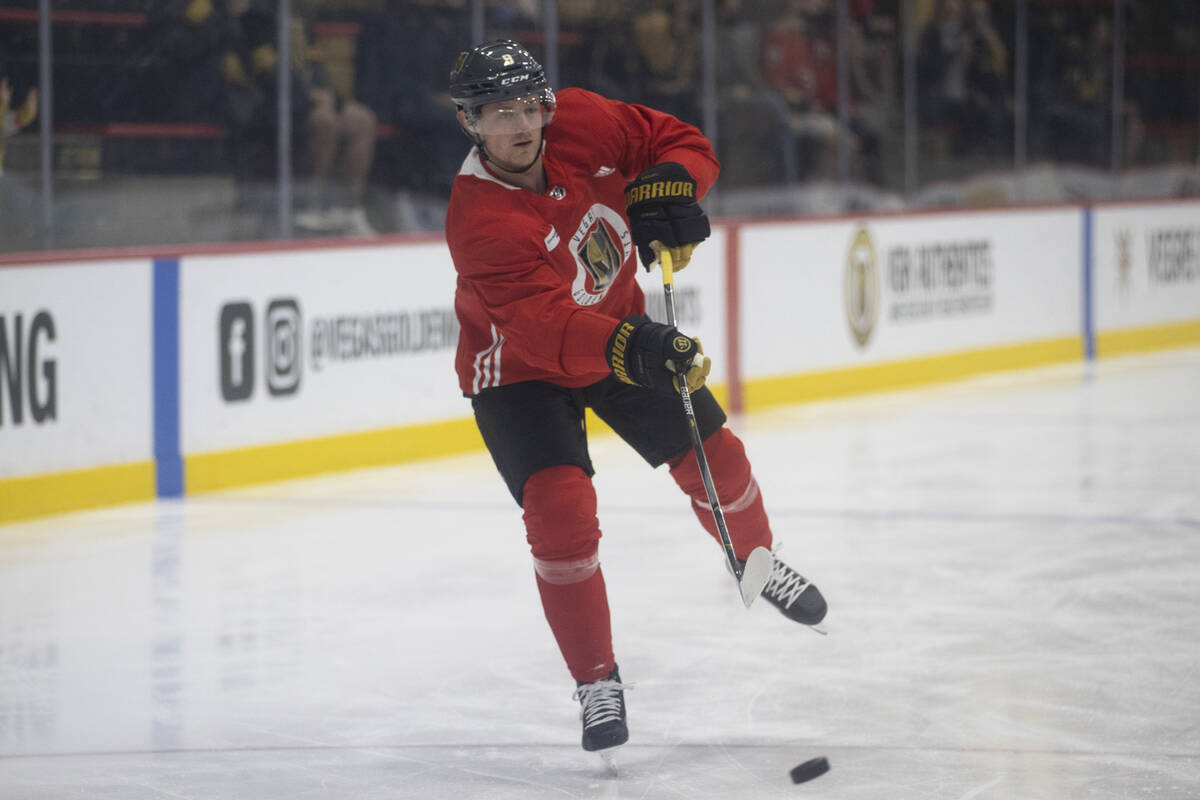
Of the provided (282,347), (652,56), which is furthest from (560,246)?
(652,56)

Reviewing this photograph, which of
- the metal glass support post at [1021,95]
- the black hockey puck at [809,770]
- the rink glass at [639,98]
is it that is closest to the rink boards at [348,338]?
the rink glass at [639,98]

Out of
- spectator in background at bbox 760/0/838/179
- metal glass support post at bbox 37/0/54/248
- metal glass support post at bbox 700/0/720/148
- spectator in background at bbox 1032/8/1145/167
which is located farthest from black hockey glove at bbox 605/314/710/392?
spectator in background at bbox 1032/8/1145/167

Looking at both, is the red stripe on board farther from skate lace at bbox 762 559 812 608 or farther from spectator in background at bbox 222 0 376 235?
skate lace at bbox 762 559 812 608

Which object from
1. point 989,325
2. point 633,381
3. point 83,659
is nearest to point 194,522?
point 83,659

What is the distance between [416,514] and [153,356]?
1.15 metres

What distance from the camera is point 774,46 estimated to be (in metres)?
11.1

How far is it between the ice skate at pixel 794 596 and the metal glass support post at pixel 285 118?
4814 mm

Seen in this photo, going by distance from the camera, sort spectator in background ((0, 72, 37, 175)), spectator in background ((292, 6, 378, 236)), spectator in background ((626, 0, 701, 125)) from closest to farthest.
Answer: spectator in background ((0, 72, 37, 175)) → spectator in background ((292, 6, 378, 236)) → spectator in background ((626, 0, 701, 125))

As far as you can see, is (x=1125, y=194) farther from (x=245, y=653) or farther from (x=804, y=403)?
(x=245, y=653)

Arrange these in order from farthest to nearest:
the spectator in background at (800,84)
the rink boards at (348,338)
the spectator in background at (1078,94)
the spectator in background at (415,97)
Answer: the spectator in background at (1078,94)
the spectator in background at (800,84)
the spectator in background at (415,97)
the rink boards at (348,338)

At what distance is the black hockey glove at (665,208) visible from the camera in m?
3.50

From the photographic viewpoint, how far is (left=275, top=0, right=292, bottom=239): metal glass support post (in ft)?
26.9

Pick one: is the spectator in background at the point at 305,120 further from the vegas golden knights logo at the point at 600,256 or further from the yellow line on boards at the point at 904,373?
the vegas golden knights logo at the point at 600,256

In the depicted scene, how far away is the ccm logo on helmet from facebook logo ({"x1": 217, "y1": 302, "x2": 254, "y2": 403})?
12.3 ft
